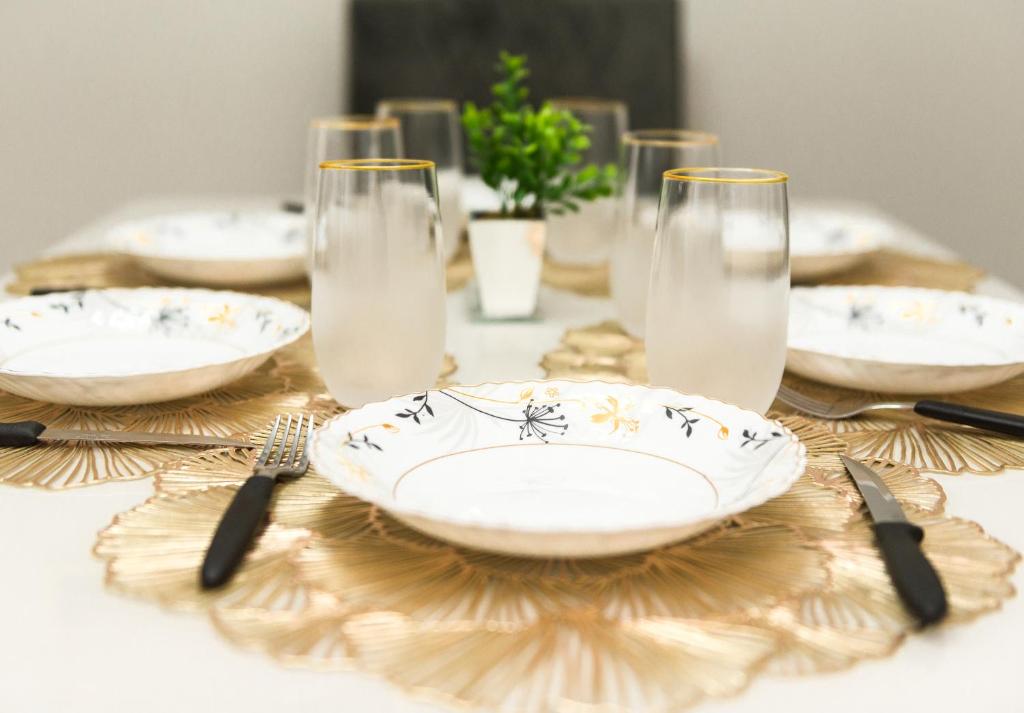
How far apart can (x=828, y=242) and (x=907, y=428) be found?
25.1 inches

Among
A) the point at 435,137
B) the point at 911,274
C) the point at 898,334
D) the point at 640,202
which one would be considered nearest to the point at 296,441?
the point at 640,202

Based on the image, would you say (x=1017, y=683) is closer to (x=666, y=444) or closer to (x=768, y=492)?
(x=768, y=492)

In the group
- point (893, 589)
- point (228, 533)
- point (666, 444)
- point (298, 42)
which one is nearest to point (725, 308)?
point (666, 444)

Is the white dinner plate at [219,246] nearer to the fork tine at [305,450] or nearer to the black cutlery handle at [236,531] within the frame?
the fork tine at [305,450]

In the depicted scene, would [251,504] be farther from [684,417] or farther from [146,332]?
[146,332]

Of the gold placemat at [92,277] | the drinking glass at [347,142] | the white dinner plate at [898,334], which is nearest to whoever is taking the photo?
the white dinner plate at [898,334]

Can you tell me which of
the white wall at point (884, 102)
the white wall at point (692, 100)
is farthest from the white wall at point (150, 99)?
the white wall at point (884, 102)

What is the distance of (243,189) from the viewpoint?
9.10ft

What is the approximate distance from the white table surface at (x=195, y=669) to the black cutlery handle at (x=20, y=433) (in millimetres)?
133

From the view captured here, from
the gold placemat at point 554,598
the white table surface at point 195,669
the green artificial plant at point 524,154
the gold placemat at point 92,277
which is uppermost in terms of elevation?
the green artificial plant at point 524,154

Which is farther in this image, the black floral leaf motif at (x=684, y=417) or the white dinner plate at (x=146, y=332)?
the white dinner plate at (x=146, y=332)

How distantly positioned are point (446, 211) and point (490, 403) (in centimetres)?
68

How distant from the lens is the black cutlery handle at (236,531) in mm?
490

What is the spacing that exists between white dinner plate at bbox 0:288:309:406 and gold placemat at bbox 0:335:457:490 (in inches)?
0.8
